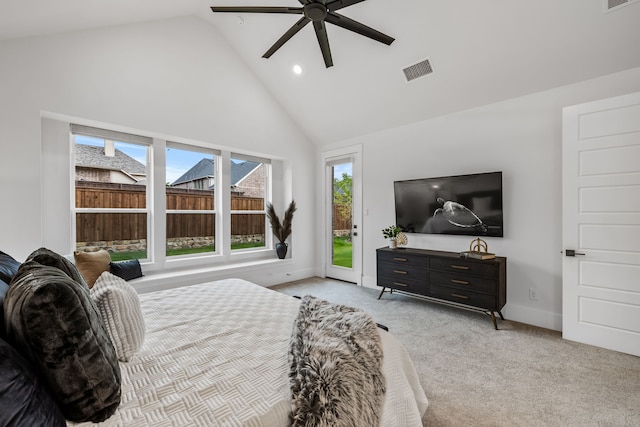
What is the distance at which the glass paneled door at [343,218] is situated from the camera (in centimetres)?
473

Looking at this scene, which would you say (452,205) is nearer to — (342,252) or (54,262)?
(342,252)

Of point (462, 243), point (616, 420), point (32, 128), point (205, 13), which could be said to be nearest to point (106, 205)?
point (32, 128)

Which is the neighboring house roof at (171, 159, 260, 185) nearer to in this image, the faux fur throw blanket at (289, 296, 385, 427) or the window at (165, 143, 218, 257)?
the window at (165, 143, 218, 257)

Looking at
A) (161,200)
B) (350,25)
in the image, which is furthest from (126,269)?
(350,25)

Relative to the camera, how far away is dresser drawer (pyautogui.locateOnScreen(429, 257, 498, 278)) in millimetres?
2924

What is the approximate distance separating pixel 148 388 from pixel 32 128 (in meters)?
2.96

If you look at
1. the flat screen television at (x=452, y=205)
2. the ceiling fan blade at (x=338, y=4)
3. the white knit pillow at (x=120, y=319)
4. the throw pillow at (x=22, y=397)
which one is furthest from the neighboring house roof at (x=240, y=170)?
the throw pillow at (x=22, y=397)

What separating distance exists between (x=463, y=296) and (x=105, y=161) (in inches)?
174

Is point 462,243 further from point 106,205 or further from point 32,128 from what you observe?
point 32,128

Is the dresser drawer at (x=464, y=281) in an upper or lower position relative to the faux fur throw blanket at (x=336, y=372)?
lower

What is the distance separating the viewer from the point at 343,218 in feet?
16.5

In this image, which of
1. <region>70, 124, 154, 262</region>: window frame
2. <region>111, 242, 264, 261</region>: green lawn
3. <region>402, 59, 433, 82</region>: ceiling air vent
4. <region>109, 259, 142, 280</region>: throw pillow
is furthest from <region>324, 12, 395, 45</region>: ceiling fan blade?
<region>111, 242, 264, 261</region>: green lawn

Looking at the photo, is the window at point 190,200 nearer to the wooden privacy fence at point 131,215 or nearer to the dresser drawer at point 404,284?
the wooden privacy fence at point 131,215

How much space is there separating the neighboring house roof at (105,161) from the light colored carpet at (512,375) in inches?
140
